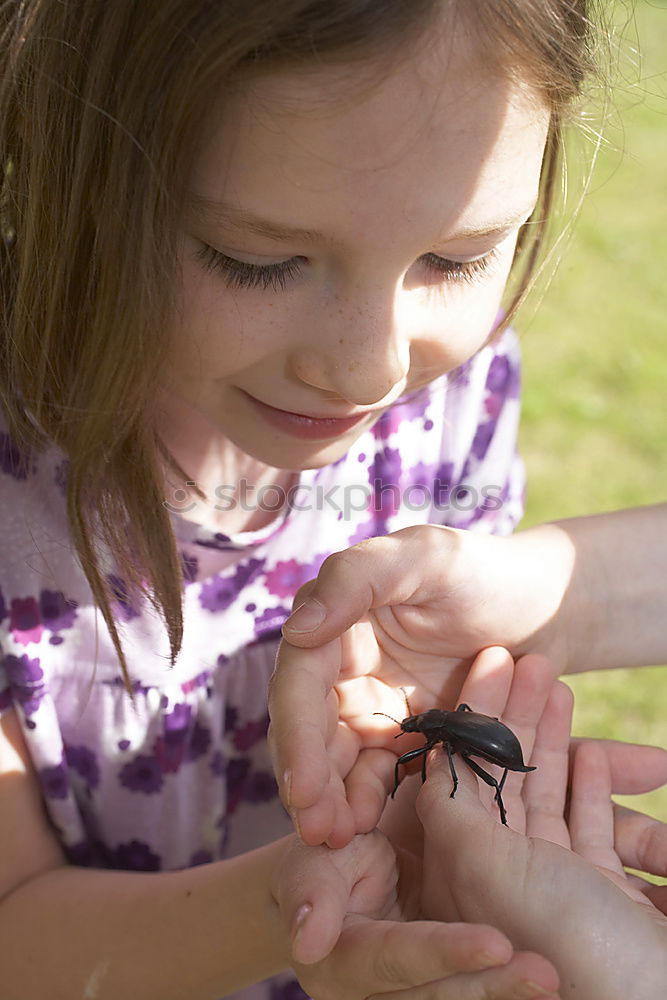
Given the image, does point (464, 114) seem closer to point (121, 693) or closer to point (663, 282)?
point (121, 693)

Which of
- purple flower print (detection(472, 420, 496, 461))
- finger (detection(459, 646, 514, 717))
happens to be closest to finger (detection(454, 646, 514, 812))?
finger (detection(459, 646, 514, 717))

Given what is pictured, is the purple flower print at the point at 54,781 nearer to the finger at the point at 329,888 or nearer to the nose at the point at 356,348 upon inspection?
the finger at the point at 329,888

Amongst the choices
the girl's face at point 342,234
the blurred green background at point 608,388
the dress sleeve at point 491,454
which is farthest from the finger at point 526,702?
the blurred green background at point 608,388

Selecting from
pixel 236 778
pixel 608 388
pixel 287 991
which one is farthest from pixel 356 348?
pixel 608 388

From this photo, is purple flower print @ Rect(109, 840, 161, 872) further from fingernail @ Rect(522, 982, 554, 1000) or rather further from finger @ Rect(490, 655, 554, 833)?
fingernail @ Rect(522, 982, 554, 1000)

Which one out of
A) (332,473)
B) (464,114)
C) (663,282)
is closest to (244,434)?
(332,473)

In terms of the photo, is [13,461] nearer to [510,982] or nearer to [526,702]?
[526,702]

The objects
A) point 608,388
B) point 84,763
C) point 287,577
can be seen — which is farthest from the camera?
point 608,388
